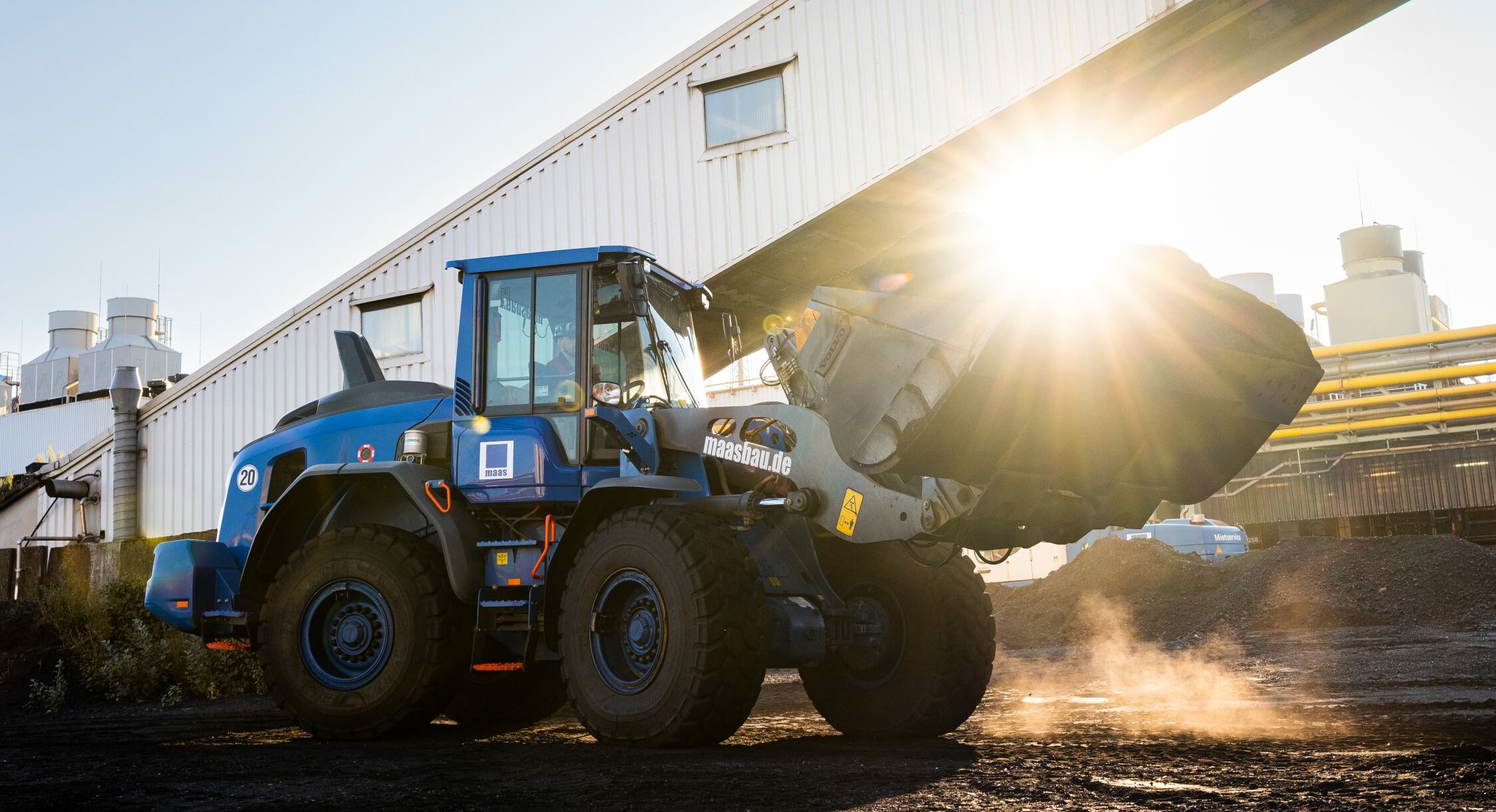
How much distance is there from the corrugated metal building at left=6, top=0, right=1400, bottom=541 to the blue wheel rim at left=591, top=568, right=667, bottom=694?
9057 millimetres

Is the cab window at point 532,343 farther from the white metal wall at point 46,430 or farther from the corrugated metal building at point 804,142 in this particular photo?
the white metal wall at point 46,430

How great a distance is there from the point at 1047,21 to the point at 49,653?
14811mm

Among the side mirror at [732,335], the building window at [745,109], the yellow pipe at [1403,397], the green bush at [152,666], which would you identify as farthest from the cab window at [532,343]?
the yellow pipe at [1403,397]

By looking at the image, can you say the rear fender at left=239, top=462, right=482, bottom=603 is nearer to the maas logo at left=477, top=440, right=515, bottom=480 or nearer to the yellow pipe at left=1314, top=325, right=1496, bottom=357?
the maas logo at left=477, top=440, right=515, bottom=480

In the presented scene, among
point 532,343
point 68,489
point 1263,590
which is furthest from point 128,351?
point 532,343

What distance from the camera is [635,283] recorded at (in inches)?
275

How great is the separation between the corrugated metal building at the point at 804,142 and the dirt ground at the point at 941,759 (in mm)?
7005

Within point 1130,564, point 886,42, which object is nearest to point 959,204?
point 886,42

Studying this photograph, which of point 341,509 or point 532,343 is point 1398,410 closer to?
point 532,343

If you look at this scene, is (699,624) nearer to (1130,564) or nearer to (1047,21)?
(1047,21)

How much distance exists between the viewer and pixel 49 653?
15289 millimetres

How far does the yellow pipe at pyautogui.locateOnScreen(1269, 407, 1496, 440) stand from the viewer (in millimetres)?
21703

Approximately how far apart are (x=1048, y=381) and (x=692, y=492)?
216cm

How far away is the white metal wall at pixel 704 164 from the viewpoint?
13.6 m
